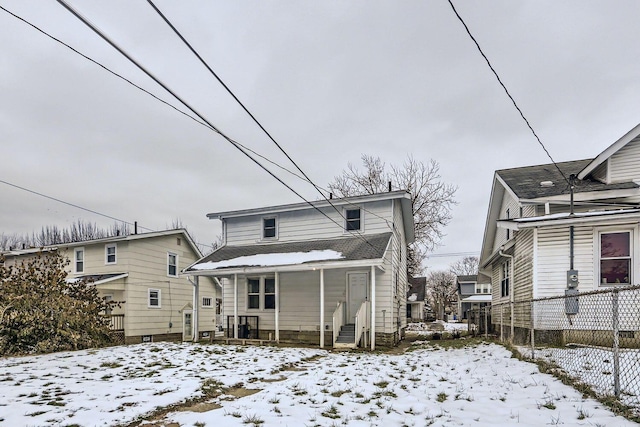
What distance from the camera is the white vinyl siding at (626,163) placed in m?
11.4

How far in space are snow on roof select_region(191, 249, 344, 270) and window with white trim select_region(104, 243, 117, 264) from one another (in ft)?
18.2

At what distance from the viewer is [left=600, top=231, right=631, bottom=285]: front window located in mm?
10422

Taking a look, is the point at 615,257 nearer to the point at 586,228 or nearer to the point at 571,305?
the point at 586,228

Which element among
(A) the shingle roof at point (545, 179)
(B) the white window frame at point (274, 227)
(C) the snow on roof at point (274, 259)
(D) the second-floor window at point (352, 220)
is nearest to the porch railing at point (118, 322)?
(C) the snow on roof at point (274, 259)

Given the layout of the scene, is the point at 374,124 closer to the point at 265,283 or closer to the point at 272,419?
the point at 265,283

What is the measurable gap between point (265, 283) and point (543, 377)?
37.9 ft

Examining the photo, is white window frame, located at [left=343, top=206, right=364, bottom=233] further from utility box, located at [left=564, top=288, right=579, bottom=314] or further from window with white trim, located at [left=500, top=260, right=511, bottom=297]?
utility box, located at [left=564, top=288, right=579, bottom=314]

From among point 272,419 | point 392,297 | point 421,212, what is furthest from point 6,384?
point 421,212

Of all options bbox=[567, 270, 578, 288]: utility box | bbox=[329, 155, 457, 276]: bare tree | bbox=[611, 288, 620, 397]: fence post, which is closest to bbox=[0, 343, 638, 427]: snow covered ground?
bbox=[611, 288, 620, 397]: fence post

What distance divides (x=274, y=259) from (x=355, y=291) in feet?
10.7

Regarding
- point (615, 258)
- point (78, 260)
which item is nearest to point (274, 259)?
point (615, 258)

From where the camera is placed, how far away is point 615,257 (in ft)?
34.5

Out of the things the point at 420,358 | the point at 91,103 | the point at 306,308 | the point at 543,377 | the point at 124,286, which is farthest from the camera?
the point at 124,286

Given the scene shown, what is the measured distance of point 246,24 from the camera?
18.7ft
